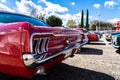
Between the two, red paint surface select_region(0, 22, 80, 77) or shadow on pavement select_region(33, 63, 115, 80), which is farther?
shadow on pavement select_region(33, 63, 115, 80)

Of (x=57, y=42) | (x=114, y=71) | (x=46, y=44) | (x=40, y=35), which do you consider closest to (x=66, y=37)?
(x=57, y=42)

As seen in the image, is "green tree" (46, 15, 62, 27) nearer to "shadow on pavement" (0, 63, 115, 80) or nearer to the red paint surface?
"shadow on pavement" (0, 63, 115, 80)

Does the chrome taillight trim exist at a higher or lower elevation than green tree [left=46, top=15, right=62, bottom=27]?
lower

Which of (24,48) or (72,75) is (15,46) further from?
(72,75)

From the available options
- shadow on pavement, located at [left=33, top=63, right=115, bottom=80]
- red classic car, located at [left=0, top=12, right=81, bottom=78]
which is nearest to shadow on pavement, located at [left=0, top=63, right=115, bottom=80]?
shadow on pavement, located at [left=33, top=63, right=115, bottom=80]

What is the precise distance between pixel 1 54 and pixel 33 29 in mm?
653

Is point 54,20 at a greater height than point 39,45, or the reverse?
point 54,20

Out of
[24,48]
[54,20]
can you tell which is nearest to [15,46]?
[24,48]

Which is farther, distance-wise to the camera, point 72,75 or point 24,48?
point 72,75

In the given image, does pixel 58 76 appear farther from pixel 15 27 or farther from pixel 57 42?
pixel 15 27

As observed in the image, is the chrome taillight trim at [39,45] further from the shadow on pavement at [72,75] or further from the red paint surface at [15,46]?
the shadow on pavement at [72,75]

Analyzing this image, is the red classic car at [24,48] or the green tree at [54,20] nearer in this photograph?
the red classic car at [24,48]

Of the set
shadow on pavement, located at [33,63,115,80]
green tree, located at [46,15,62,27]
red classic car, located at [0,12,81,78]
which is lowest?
shadow on pavement, located at [33,63,115,80]

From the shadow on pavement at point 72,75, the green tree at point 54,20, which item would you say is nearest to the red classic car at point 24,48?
the shadow on pavement at point 72,75
